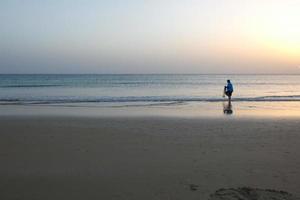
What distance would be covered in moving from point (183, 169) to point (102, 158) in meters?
1.84

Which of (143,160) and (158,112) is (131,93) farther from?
(143,160)

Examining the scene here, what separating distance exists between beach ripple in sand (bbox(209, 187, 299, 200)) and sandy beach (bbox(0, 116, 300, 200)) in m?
0.15

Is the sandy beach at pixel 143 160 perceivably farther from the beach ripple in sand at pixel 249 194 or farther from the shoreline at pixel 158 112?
the shoreline at pixel 158 112

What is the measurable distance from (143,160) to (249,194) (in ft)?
8.88

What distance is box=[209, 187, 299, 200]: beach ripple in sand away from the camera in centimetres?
575

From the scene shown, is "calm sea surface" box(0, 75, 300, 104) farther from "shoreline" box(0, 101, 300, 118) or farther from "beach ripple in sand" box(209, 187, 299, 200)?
"beach ripple in sand" box(209, 187, 299, 200)

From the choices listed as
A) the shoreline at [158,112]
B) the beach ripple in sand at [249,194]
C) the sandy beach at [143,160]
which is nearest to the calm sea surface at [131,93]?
the shoreline at [158,112]

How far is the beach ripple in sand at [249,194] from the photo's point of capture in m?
5.75

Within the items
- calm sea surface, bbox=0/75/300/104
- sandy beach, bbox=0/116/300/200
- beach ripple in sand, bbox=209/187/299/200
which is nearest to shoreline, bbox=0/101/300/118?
sandy beach, bbox=0/116/300/200

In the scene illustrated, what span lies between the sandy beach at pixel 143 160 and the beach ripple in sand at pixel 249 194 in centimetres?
15

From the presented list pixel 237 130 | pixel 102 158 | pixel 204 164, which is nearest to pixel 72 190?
pixel 102 158

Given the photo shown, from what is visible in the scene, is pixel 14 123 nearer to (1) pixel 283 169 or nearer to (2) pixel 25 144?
(2) pixel 25 144

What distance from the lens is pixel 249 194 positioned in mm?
5906

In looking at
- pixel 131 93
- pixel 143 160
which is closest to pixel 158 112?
pixel 143 160
